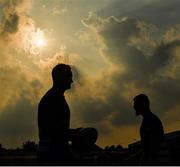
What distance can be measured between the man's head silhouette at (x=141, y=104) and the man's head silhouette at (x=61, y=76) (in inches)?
130

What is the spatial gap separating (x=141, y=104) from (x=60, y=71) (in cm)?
354

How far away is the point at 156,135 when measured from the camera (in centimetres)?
1177

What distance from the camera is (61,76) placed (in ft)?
31.2

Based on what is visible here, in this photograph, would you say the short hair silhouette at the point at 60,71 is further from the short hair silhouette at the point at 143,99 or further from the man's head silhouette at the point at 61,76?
→ the short hair silhouette at the point at 143,99

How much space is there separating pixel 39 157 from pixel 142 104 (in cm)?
455

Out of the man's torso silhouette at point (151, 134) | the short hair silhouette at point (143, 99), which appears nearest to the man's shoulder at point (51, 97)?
the man's torso silhouette at point (151, 134)

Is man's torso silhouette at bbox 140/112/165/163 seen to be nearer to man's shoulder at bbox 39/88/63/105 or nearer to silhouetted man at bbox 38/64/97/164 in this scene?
silhouetted man at bbox 38/64/97/164

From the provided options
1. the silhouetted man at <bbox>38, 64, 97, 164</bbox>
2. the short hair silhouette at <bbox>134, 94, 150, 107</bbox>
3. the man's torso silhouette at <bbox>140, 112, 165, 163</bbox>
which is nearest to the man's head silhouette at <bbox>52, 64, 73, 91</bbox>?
the silhouetted man at <bbox>38, 64, 97, 164</bbox>

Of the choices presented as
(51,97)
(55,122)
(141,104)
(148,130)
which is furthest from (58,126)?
(141,104)

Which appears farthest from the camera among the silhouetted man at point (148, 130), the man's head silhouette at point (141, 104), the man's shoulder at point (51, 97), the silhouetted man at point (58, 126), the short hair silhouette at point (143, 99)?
the short hair silhouette at point (143, 99)

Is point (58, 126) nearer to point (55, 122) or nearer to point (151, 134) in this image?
point (55, 122)

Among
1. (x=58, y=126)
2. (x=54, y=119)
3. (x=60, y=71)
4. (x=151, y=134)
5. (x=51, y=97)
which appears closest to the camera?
(x=58, y=126)

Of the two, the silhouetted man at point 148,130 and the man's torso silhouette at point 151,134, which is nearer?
the silhouetted man at point 148,130

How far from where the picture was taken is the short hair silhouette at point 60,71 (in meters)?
9.49
